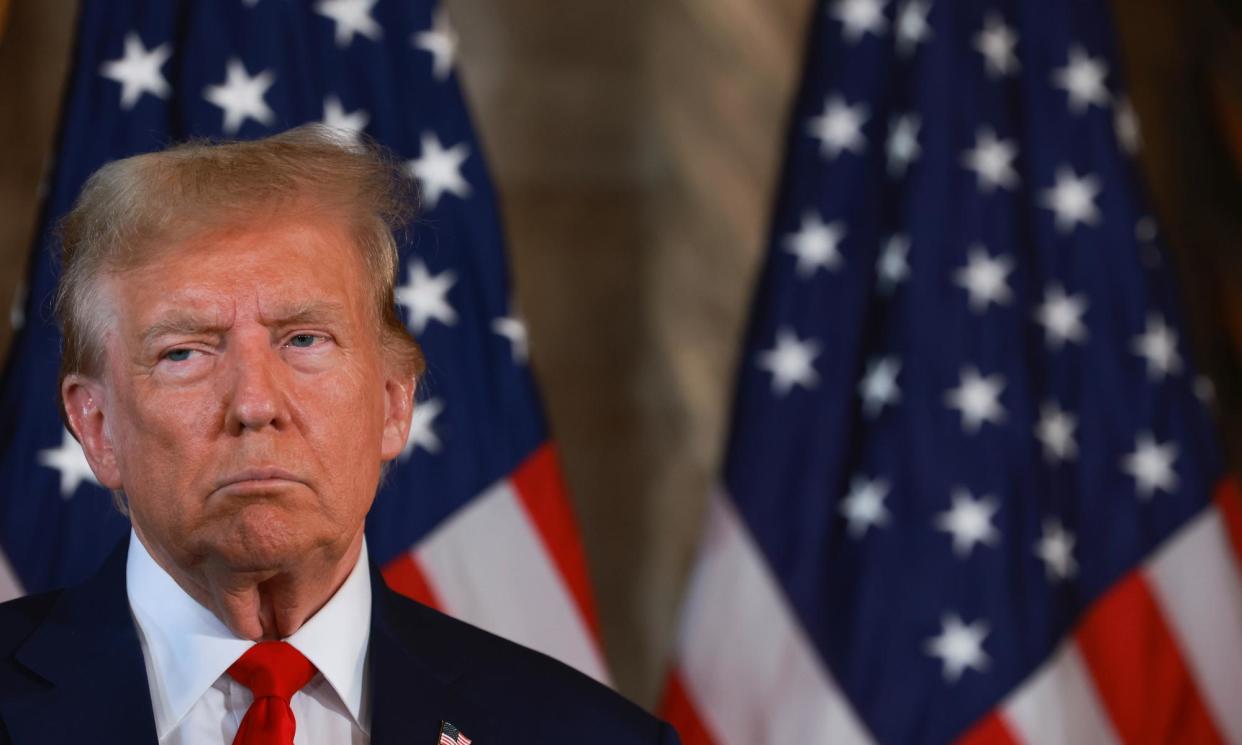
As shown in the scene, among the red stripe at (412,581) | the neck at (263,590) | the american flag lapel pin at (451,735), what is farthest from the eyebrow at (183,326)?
the red stripe at (412,581)

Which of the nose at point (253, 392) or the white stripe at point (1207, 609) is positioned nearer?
the nose at point (253, 392)

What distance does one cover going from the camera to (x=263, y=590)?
1.67 meters

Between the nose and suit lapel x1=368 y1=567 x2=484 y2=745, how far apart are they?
1.03 ft

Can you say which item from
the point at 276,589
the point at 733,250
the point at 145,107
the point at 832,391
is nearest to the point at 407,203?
the point at 276,589

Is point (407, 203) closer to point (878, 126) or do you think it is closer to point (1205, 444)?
point (878, 126)

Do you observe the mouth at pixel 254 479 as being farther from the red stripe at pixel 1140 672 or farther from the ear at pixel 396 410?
the red stripe at pixel 1140 672

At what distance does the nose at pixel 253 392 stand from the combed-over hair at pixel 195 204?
0.14 metres

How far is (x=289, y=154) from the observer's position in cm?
168

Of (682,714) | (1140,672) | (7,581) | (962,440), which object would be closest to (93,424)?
(7,581)

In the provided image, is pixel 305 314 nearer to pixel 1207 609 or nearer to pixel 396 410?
pixel 396 410

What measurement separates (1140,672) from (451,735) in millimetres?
2072

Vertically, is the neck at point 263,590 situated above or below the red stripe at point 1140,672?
below

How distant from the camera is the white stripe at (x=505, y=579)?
307cm

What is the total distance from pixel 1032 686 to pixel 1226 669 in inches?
17.9
